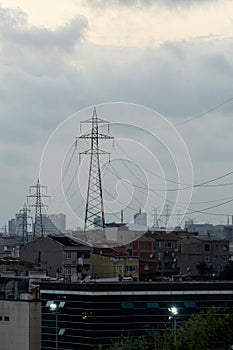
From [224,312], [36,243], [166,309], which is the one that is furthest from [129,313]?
[36,243]

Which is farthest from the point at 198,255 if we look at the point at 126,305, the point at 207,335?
the point at 207,335

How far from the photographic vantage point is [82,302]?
26.8 meters

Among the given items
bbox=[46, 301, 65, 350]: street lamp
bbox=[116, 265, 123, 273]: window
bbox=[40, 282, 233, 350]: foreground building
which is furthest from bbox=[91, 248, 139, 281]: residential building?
bbox=[40, 282, 233, 350]: foreground building

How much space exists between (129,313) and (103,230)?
953 inches

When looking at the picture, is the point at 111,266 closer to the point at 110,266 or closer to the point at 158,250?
the point at 110,266

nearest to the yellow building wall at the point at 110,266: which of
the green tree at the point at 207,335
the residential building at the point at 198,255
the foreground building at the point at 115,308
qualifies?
the residential building at the point at 198,255

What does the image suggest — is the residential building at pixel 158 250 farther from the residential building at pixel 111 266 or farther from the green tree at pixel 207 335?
the green tree at pixel 207 335

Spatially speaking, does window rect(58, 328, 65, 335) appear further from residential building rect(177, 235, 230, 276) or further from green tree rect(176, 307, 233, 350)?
residential building rect(177, 235, 230, 276)

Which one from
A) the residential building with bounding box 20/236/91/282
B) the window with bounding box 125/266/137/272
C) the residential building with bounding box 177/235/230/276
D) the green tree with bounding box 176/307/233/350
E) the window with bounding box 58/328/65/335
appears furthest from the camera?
the residential building with bounding box 177/235/230/276

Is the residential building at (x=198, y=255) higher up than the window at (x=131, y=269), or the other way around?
the residential building at (x=198, y=255)

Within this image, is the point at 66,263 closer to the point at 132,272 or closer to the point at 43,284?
the point at 132,272

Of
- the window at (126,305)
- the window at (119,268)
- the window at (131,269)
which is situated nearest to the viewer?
the window at (126,305)

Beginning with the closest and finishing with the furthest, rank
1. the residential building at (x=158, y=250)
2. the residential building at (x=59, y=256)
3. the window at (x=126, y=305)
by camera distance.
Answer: the window at (x=126, y=305), the residential building at (x=59, y=256), the residential building at (x=158, y=250)

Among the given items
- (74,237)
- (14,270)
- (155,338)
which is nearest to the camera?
(155,338)
